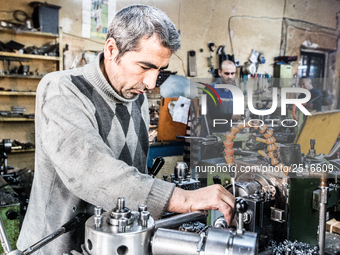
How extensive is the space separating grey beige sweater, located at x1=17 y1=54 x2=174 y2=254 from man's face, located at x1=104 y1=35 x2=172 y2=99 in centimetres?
4

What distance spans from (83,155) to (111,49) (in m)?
0.45

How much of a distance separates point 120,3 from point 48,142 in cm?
417

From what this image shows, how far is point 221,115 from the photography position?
384cm

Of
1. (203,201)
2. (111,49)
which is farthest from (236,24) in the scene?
(203,201)

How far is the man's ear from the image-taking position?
1.02 metres

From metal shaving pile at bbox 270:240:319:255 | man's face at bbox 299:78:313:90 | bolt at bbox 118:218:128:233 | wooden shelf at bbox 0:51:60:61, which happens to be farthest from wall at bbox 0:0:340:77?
bolt at bbox 118:218:128:233

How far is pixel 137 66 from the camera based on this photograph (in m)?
1.00

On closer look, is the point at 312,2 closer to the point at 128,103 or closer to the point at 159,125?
the point at 159,125

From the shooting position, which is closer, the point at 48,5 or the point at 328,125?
the point at 328,125

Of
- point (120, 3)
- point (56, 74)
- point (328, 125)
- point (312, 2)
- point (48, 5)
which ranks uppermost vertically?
point (312, 2)

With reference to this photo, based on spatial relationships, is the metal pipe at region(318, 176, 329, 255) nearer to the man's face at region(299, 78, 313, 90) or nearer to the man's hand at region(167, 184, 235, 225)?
the man's hand at region(167, 184, 235, 225)

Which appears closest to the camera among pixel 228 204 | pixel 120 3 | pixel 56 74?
pixel 228 204

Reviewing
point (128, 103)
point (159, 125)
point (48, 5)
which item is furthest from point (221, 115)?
point (128, 103)

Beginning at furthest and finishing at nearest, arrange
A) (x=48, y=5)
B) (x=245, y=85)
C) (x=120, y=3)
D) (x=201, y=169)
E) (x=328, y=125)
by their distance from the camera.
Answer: (x=245, y=85) < (x=120, y=3) < (x=48, y=5) < (x=201, y=169) < (x=328, y=125)
